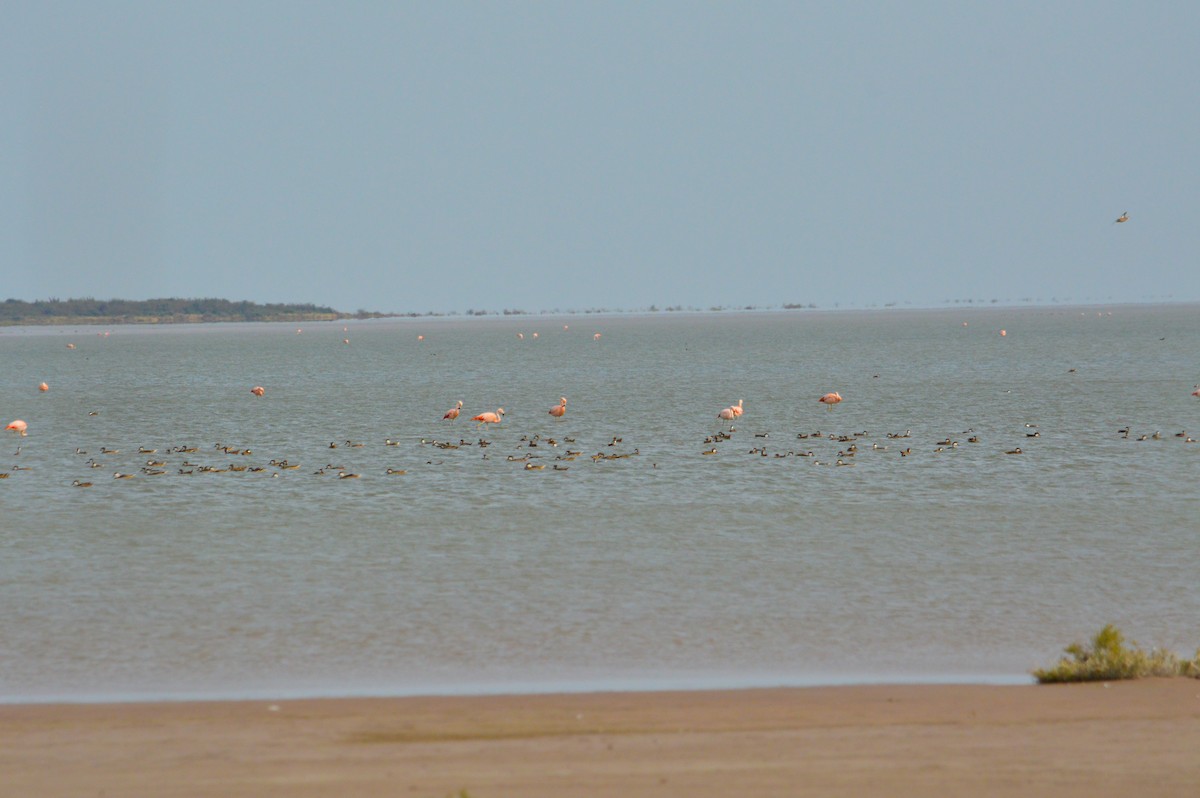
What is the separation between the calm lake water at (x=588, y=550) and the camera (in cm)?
1332

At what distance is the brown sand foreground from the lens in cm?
885

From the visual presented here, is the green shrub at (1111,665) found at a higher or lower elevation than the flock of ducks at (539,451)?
higher

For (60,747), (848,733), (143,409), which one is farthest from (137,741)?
(143,409)

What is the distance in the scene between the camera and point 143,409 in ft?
176

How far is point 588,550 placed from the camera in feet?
64.0

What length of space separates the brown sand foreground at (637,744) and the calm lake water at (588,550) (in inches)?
42.7

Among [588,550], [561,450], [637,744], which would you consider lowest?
[561,450]

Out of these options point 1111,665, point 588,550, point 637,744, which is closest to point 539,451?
point 588,550

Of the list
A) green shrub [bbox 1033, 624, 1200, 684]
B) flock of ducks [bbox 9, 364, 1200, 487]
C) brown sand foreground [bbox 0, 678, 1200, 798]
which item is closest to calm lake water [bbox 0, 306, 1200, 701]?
flock of ducks [bbox 9, 364, 1200, 487]

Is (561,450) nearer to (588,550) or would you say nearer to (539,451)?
(539,451)

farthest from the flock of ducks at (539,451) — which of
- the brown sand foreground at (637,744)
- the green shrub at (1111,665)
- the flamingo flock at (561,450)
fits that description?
the brown sand foreground at (637,744)

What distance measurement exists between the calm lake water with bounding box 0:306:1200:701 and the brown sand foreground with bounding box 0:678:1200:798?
1.08 metres

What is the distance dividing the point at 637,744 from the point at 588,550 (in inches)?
383

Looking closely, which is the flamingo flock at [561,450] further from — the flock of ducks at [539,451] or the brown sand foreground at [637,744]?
the brown sand foreground at [637,744]
